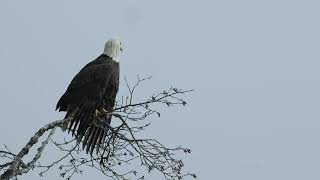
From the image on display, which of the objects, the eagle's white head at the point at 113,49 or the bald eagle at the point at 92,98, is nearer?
the bald eagle at the point at 92,98

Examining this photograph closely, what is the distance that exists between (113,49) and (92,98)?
3.92 feet

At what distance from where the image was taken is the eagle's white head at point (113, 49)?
9.54 meters

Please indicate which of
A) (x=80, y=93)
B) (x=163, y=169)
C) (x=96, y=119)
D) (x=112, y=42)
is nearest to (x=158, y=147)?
(x=163, y=169)

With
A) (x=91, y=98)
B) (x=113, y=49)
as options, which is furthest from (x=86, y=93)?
(x=113, y=49)

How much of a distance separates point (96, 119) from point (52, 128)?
1.47 m

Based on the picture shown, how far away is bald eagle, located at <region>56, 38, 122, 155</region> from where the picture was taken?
787 centimetres

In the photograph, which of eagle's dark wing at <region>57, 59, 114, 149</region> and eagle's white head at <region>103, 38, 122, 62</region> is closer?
eagle's dark wing at <region>57, 59, 114, 149</region>

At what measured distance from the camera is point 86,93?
28.3 ft

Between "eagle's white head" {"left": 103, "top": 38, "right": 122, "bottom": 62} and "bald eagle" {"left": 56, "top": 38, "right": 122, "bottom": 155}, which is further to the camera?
"eagle's white head" {"left": 103, "top": 38, "right": 122, "bottom": 62}

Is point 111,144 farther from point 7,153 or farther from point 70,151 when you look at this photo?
point 7,153

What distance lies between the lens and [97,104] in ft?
28.2

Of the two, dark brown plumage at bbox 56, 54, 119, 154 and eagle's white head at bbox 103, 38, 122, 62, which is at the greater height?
eagle's white head at bbox 103, 38, 122, 62

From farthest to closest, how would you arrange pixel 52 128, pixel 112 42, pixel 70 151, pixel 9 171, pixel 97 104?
pixel 112 42 < pixel 97 104 < pixel 70 151 < pixel 52 128 < pixel 9 171

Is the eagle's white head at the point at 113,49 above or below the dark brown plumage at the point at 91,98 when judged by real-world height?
above
